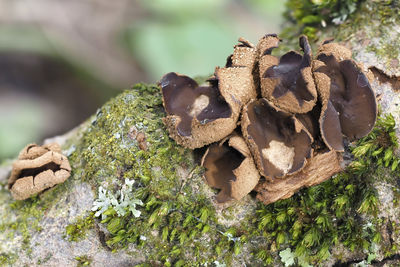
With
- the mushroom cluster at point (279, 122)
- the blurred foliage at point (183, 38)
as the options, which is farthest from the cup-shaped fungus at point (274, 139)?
the blurred foliage at point (183, 38)

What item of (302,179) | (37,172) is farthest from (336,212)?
(37,172)

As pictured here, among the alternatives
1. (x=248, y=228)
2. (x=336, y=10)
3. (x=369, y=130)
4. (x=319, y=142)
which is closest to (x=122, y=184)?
(x=248, y=228)

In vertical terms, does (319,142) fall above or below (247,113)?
below

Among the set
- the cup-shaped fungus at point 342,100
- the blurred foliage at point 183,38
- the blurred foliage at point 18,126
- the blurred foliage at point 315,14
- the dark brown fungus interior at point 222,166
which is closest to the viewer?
the cup-shaped fungus at point 342,100

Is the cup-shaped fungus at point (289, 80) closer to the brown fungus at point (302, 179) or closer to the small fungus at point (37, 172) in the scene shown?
the brown fungus at point (302, 179)

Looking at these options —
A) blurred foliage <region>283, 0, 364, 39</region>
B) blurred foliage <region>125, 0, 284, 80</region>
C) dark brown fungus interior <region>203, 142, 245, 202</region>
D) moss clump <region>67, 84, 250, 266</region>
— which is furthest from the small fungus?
blurred foliage <region>125, 0, 284, 80</region>

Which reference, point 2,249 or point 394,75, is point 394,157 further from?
point 2,249
